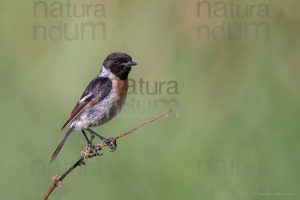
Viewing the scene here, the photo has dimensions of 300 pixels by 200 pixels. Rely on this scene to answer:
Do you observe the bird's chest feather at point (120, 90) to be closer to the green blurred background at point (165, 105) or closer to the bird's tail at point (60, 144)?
the green blurred background at point (165, 105)

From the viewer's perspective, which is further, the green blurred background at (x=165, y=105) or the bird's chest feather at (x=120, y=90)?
the bird's chest feather at (x=120, y=90)

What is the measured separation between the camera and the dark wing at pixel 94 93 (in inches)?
235

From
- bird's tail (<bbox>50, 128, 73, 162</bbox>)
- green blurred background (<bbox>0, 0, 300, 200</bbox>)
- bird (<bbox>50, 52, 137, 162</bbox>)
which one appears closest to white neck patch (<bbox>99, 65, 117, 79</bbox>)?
bird (<bbox>50, 52, 137, 162</bbox>)

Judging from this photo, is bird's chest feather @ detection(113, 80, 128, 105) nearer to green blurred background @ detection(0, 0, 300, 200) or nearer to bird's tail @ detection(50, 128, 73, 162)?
green blurred background @ detection(0, 0, 300, 200)

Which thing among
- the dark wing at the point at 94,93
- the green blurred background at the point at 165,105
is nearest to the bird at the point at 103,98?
the dark wing at the point at 94,93

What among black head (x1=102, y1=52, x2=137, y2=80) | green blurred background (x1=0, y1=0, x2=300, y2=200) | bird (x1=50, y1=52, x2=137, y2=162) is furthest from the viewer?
black head (x1=102, y1=52, x2=137, y2=80)

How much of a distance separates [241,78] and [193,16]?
111 cm

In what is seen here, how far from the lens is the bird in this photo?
5957 millimetres

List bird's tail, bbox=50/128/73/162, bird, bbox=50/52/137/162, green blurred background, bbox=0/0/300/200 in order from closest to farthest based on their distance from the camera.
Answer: bird's tail, bbox=50/128/73/162 < green blurred background, bbox=0/0/300/200 < bird, bbox=50/52/137/162

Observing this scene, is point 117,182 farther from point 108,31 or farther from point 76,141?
point 108,31

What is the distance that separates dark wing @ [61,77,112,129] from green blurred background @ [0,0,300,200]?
0.35 m

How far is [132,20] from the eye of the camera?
24.1 feet

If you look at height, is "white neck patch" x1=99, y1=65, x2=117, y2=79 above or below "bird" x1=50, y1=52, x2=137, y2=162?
above

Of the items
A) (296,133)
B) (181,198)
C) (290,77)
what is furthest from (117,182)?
(290,77)
